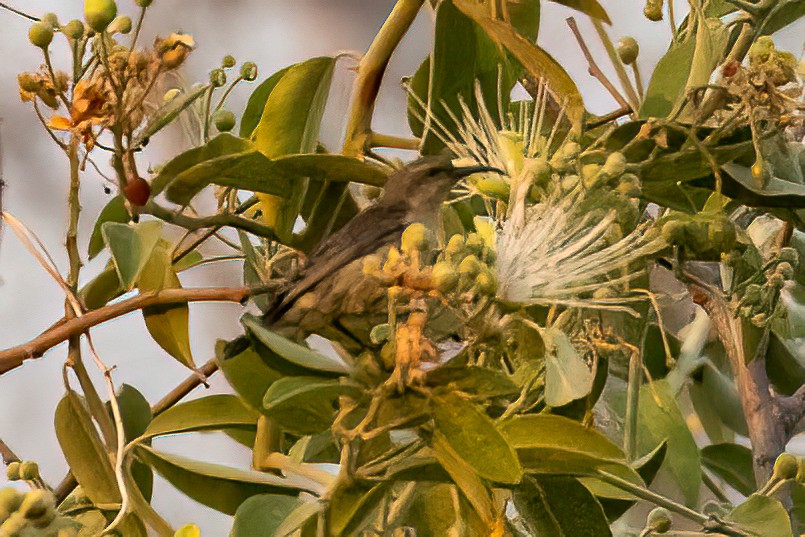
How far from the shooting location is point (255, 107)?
4.15ft

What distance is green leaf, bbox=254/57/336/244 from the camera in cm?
107

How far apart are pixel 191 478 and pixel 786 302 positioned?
0.98 m

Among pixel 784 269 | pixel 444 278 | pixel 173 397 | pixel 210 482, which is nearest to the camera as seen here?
pixel 444 278

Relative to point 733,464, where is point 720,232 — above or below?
above

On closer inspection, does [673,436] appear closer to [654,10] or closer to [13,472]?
[654,10]

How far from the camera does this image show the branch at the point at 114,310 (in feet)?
2.99

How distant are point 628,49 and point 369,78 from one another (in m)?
0.29

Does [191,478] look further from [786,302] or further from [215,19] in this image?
[215,19]

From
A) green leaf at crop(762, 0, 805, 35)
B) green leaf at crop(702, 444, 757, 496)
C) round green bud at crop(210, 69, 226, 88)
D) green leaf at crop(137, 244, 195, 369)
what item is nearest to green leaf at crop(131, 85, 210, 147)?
round green bud at crop(210, 69, 226, 88)

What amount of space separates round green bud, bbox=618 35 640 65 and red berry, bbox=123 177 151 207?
0.55 m

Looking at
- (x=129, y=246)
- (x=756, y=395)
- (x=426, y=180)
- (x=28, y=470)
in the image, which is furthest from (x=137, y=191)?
(x=756, y=395)

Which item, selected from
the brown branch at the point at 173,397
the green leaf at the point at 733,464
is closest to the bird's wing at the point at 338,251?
the brown branch at the point at 173,397

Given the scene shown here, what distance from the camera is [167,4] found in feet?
12.1

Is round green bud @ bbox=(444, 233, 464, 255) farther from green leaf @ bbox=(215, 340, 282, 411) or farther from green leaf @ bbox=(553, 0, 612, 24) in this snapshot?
green leaf @ bbox=(553, 0, 612, 24)
